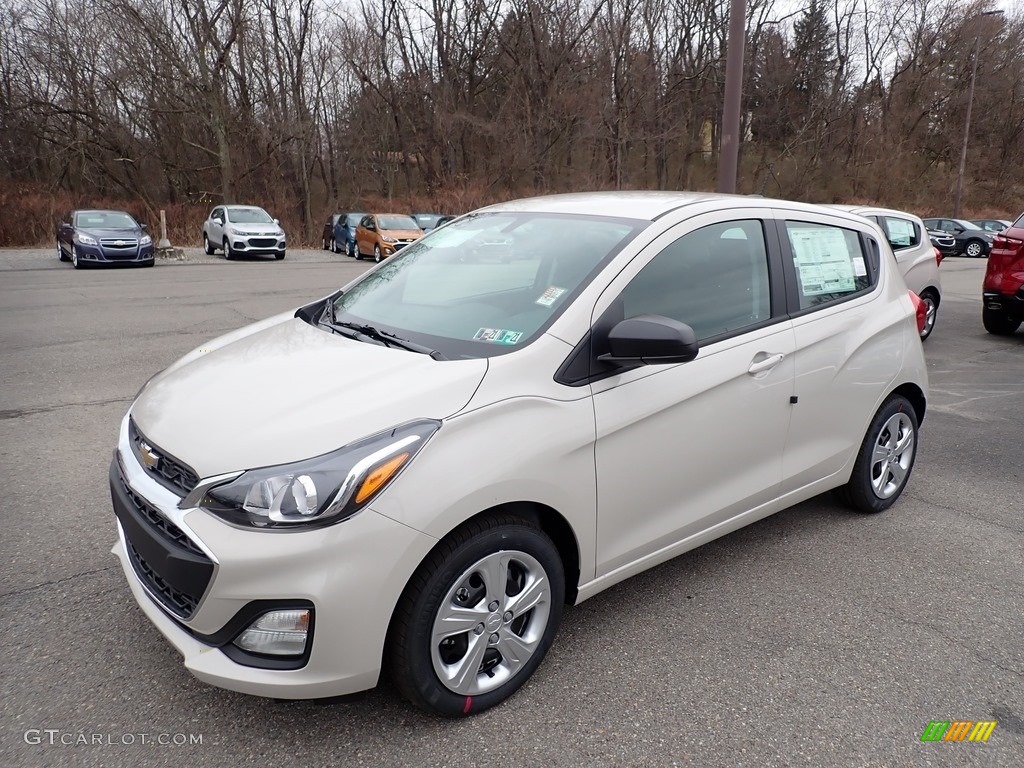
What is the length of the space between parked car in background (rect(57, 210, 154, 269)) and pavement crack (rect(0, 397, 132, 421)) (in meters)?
14.7

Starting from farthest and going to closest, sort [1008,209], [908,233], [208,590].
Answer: [1008,209] → [908,233] → [208,590]

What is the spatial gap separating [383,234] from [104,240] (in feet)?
24.9

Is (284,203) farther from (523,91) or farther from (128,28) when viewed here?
(523,91)

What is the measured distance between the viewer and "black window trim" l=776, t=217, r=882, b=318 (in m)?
3.65

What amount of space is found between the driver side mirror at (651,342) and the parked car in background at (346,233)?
80.3ft

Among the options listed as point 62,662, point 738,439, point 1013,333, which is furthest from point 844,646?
point 1013,333

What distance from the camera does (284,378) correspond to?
9.09ft

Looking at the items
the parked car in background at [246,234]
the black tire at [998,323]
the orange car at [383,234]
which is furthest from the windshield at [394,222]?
the black tire at [998,323]

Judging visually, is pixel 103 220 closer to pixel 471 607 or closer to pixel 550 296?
pixel 550 296

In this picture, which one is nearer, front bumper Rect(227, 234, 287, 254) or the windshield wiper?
the windshield wiper

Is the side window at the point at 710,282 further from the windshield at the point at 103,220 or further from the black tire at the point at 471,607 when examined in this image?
the windshield at the point at 103,220

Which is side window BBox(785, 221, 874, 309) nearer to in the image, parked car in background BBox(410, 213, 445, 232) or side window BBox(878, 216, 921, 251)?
side window BBox(878, 216, 921, 251)

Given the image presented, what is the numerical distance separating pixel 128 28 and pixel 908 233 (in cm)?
3072

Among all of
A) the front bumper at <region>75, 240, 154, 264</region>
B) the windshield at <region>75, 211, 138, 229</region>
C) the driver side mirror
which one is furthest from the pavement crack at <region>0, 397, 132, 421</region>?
the windshield at <region>75, 211, 138, 229</region>
